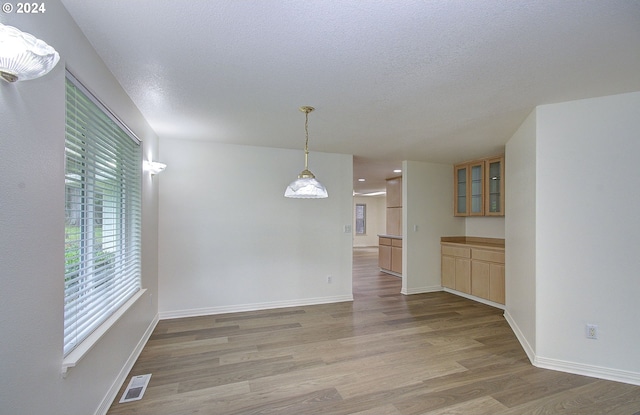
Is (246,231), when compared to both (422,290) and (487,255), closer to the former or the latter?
(422,290)

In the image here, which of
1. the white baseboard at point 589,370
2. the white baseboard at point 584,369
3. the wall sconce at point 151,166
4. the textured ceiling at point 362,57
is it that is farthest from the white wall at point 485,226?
the wall sconce at point 151,166

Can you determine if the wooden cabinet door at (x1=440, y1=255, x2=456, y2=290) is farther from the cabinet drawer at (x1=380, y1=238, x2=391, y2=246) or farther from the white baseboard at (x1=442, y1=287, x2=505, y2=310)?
the cabinet drawer at (x1=380, y1=238, x2=391, y2=246)

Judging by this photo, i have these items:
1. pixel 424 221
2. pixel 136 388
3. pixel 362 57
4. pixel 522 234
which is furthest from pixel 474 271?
pixel 136 388

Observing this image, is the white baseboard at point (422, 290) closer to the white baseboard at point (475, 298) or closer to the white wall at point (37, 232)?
the white baseboard at point (475, 298)

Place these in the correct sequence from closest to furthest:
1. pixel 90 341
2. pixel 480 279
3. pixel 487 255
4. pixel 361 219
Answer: pixel 90 341, pixel 487 255, pixel 480 279, pixel 361 219

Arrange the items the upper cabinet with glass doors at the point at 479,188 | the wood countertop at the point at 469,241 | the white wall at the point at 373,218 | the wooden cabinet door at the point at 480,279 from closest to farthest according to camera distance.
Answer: the wooden cabinet door at the point at 480,279
the upper cabinet with glass doors at the point at 479,188
the wood countertop at the point at 469,241
the white wall at the point at 373,218

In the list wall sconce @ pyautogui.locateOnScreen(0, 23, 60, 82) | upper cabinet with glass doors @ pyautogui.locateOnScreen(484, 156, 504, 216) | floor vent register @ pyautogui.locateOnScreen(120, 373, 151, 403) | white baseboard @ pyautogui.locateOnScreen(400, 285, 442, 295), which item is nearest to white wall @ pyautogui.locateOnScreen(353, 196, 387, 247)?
white baseboard @ pyautogui.locateOnScreen(400, 285, 442, 295)

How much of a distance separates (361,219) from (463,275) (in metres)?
8.75

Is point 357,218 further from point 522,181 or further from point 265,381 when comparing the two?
point 265,381

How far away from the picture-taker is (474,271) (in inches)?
194

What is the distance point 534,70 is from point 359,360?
2842mm

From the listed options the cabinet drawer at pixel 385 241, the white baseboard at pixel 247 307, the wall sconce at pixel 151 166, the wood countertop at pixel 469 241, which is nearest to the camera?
the wall sconce at pixel 151 166

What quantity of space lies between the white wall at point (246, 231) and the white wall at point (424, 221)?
115 centimetres

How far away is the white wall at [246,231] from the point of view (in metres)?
4.06
